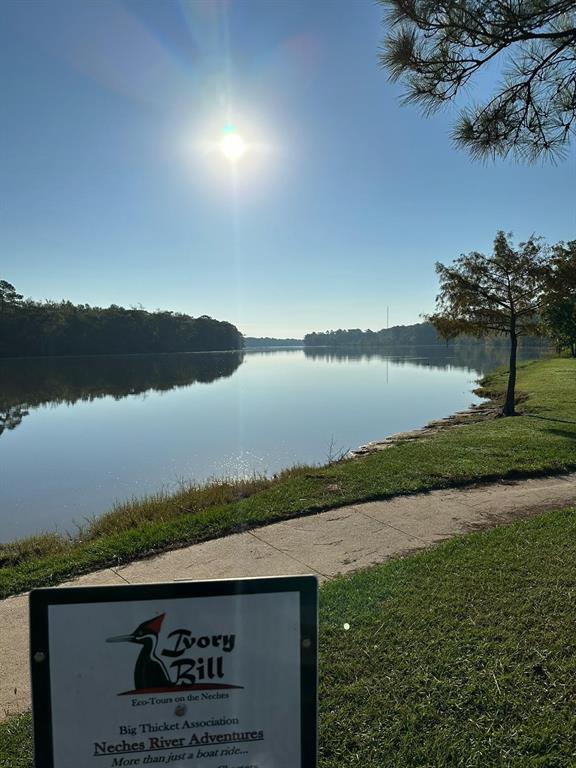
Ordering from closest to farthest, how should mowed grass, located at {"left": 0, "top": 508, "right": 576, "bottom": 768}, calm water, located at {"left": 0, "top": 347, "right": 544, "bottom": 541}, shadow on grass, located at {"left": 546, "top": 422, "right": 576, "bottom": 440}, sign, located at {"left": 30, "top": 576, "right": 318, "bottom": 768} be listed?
sign, located at {"left": 30, "top": 576, "right": 318, "bottom": 768}, mowed grass, located at {"left": 0, "top": 508, "right": 576, "bottom": 768}, shadow on grass, located at {"left": 546, "top": 422, "right": 576, "bottom": 440}, calm water, located at {"left": 0, "top": 347, "right": 544, "bottom": 541}

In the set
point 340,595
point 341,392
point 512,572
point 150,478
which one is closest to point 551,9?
point 512,572

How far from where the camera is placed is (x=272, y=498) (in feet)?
21.6

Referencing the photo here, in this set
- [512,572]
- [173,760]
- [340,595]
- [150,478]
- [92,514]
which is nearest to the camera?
[173,760]

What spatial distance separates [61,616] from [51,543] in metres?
6.08

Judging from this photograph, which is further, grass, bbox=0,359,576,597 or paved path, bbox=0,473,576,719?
grass, bbox=0,359,576,597

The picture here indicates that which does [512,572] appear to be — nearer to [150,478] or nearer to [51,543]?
[51,543]

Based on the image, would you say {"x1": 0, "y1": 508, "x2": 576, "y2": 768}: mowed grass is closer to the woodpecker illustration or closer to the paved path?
the paved path

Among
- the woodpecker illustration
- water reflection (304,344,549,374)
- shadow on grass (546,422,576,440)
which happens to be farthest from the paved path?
water reflection (304,344,549,374)

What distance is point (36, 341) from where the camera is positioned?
8088 cm

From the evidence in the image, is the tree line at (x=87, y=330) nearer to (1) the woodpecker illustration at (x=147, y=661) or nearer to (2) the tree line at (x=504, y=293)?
(2) the tree line at (x=504, y=293)

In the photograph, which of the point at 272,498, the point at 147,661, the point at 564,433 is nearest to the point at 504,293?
the point at 564,433

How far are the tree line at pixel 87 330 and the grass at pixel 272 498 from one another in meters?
81.1

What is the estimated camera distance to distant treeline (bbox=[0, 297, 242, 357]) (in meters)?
78.3

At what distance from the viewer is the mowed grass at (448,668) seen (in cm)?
227
